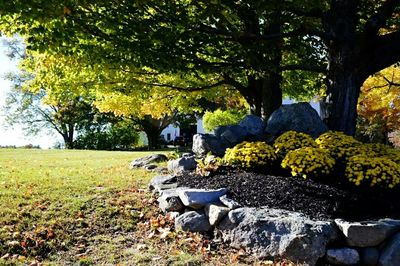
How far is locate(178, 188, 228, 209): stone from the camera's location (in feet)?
20.8

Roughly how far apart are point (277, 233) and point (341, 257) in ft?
2.69

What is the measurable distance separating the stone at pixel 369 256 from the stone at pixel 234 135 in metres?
4.14

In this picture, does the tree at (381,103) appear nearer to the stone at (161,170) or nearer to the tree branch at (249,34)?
the tree branch at (249,34)

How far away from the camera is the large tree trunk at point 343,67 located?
9.14m

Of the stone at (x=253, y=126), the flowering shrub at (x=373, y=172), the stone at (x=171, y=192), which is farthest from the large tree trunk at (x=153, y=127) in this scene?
the flowering shrub at (x=373, y=172)

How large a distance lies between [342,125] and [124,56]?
4926 mm

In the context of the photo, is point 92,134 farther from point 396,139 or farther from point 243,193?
point 243,193

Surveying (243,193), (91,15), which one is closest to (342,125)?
(243,193)

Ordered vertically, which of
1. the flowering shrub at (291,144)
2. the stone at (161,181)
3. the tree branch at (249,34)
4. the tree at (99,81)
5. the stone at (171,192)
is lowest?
the stone at (171,192)

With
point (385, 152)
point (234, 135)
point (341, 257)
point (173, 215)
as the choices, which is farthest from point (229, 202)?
point (385, 152)

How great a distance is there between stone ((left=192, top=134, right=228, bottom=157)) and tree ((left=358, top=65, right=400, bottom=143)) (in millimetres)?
7178

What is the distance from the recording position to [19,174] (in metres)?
9.82

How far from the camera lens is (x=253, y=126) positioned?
9547 millimetres

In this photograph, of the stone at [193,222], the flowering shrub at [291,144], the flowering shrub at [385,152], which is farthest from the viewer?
the flowering shrub at [291,144]
